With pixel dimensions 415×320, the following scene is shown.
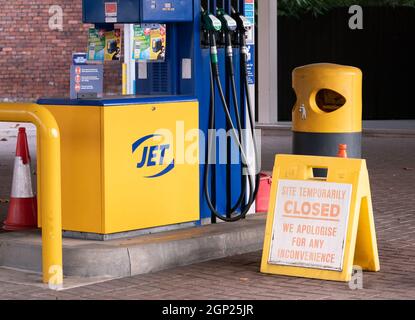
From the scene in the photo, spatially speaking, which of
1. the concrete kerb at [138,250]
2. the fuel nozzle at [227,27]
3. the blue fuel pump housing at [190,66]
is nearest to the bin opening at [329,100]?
the blue fuel pump housing at [190,66]

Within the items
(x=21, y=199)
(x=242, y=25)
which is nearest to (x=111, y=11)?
(x=242, y=25)

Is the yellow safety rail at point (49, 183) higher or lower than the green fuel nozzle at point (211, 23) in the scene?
lower

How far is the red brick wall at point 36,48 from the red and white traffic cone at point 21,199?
14343 mm

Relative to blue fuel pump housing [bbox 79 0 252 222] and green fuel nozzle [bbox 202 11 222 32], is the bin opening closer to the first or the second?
blue fuel pump housing [bbox 79 0 252 222]

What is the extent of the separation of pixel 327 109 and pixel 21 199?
2.59 m

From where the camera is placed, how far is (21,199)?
8766 mm

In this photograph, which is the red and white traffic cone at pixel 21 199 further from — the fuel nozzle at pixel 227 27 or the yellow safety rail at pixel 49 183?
the fuel nozzle at pixel 227 27

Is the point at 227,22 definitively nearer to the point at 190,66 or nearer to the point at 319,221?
the point at 190,66

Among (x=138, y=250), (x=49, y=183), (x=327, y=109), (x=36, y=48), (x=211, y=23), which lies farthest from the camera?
(x=36, y=48)

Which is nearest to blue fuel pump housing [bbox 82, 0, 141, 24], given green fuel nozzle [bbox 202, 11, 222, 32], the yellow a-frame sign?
green fuel nozzle [bbox 202, 11, 222, 32]

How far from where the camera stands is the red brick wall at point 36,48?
23.0 meters

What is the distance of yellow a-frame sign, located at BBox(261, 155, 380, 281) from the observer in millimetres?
7398

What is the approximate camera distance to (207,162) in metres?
8.67
